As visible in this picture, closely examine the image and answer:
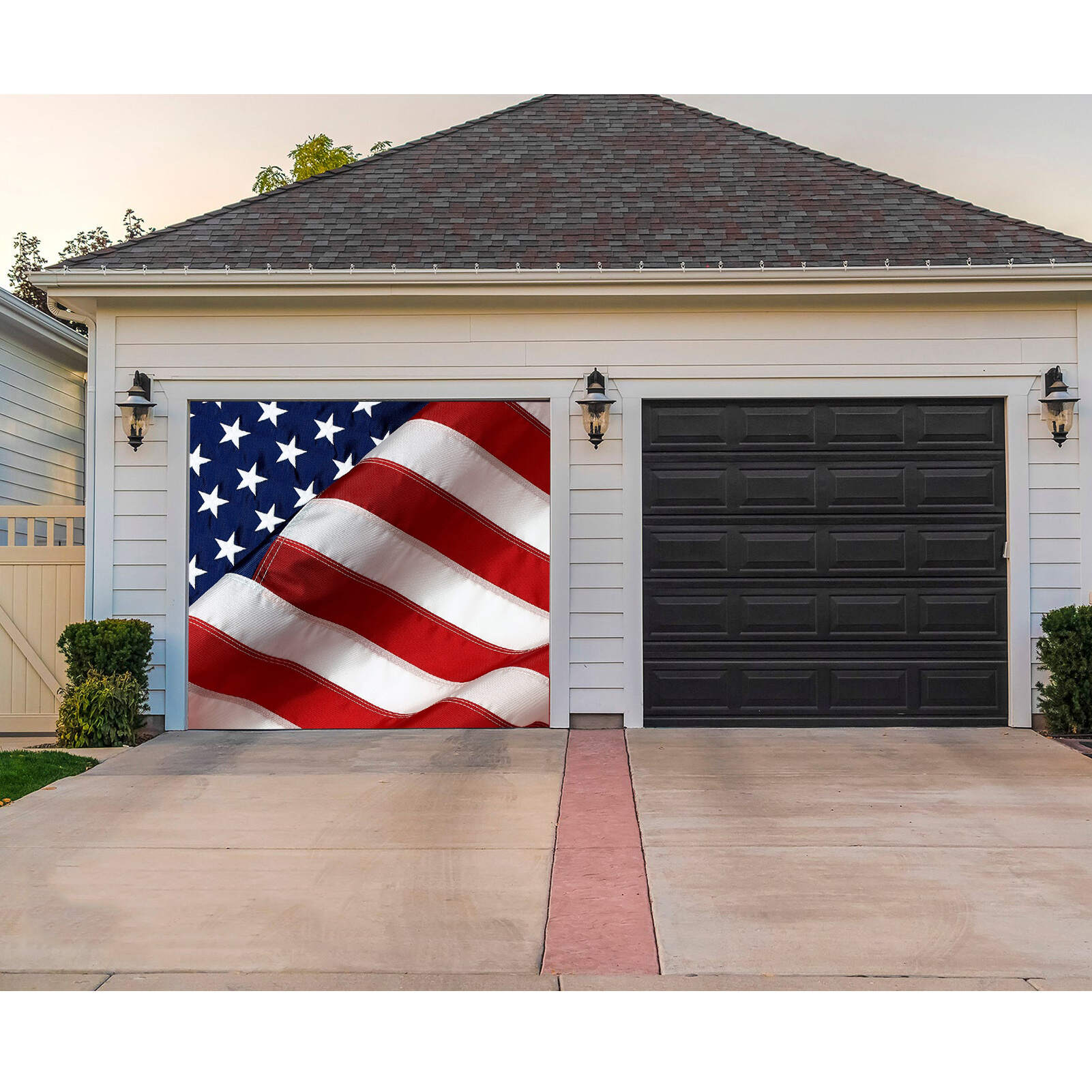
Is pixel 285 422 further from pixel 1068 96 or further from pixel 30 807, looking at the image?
pixel 1068 96

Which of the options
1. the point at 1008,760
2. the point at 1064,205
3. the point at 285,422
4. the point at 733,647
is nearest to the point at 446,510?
the point at 285,422

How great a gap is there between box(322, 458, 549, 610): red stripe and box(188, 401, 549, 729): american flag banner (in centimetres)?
1

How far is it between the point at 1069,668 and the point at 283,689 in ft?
19.2

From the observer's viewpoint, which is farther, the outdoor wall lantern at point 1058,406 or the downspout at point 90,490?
the downspout at point 90,490

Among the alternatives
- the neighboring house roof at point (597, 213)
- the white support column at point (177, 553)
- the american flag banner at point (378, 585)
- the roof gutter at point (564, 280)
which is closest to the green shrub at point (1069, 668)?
the roof gutter at point (564, 280)

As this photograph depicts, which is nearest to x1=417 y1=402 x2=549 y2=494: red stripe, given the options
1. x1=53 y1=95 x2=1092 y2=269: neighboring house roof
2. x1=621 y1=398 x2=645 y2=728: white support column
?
x1=621 y1=398 x2=645 y2=728: white support column

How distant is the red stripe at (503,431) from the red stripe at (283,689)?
1906 mm

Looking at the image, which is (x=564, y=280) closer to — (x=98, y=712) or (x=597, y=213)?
(x=597, y=213)

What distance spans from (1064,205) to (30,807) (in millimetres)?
14249

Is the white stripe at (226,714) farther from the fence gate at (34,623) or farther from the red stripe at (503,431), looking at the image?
the red stripe at (503,431)

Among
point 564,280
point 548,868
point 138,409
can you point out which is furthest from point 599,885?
point 138,409

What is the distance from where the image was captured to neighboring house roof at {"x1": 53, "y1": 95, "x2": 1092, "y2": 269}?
8117 millimetres

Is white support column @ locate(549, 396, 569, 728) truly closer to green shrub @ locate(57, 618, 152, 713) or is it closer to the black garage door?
the black garage door

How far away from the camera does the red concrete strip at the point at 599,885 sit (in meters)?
3.59
